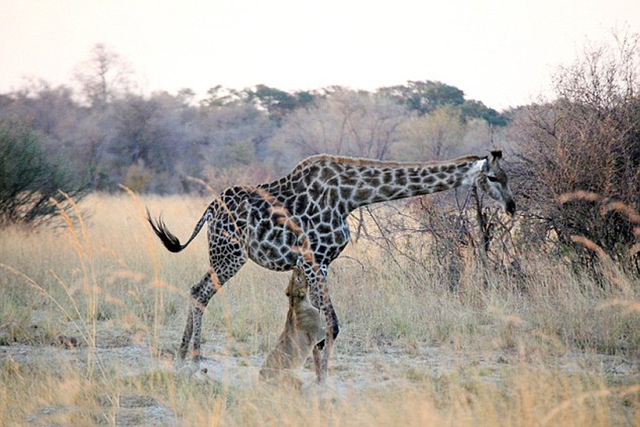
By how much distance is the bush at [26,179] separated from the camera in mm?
13719

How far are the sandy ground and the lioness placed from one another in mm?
152

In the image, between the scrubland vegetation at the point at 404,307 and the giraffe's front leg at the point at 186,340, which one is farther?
the giraffe's front leg at the point at 186,340

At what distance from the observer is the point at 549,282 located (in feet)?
28.0

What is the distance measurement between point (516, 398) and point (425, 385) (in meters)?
0.74

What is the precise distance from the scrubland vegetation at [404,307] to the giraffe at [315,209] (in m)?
0.53

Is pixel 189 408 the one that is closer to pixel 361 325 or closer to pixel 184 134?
pixel 361 325

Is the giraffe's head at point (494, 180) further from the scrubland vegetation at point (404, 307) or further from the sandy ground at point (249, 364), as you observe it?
the sandy ground at point (249, 364)

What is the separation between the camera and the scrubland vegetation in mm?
5523

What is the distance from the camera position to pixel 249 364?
242 inches

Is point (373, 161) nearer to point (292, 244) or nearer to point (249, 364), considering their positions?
point (292, 244)

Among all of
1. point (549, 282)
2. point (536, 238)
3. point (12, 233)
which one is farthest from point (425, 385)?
point (12, 233)

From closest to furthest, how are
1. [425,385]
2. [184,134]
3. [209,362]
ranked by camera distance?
[425,385] → [209,362] → [184,134]

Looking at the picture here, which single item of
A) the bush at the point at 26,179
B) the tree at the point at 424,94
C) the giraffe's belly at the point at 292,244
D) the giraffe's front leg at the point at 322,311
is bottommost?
Answer: the giraffe's front leg at the point at 322,311

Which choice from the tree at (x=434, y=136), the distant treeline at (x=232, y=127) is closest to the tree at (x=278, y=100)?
the distant treeline at (x=232, y=127)
